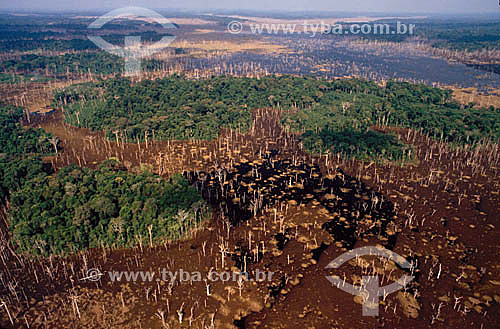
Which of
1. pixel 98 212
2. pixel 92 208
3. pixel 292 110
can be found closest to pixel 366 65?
pixel 292 110

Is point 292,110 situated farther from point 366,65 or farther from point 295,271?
point 366,65

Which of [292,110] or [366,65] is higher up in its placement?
[366,65]

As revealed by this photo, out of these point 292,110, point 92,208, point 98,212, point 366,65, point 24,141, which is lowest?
point 98,212

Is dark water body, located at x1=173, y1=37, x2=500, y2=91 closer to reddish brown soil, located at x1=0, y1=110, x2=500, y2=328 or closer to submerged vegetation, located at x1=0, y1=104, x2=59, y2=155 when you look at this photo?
reddish brown soil, located at x1=0, y1=110, x2=500, y2=328

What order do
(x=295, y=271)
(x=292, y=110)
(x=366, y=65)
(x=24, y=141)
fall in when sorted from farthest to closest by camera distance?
(x=366, y=65)
(x=292, y=110)
(x=24, y=141)
(x=295, y=271)

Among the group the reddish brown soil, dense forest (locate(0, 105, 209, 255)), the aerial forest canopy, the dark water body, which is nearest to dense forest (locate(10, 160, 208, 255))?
dense forest (locate(0, 105, 209, 255))

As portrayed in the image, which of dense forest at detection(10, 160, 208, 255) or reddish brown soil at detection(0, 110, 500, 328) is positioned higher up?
dense forest at detection(10, 160, 208, 255)
